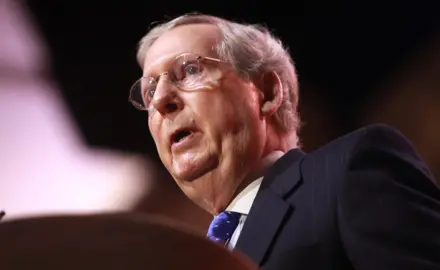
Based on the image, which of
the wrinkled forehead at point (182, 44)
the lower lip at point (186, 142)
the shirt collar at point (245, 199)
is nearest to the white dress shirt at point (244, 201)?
the shirt collar at point (245, 199)

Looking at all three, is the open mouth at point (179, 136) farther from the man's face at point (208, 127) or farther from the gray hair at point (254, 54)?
the gray hair at point (254, 54)

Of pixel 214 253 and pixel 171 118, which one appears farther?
pixel 171 118

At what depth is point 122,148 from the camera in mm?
1948

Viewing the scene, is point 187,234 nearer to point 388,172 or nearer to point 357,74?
point 388,172

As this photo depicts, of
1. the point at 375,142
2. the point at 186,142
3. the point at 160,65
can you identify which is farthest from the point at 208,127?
the point at 375,142

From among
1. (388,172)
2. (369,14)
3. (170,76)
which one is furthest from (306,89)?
(388,172)

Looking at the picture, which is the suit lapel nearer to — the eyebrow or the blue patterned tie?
the blue patterned tie

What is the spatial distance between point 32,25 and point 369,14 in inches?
34.1

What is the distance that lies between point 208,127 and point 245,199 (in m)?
0.13

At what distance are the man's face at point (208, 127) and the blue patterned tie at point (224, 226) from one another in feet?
0.18

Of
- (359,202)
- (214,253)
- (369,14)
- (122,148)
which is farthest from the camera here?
(122,148)

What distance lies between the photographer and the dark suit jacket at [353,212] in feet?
2.48

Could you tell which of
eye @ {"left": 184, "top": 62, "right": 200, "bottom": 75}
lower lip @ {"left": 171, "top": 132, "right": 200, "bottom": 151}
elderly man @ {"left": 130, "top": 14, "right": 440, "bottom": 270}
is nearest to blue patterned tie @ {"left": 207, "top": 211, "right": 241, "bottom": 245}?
elderly man @ {"left": 130, "top": 14, "right": 440, "bottom": 270}

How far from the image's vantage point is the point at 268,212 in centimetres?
94
